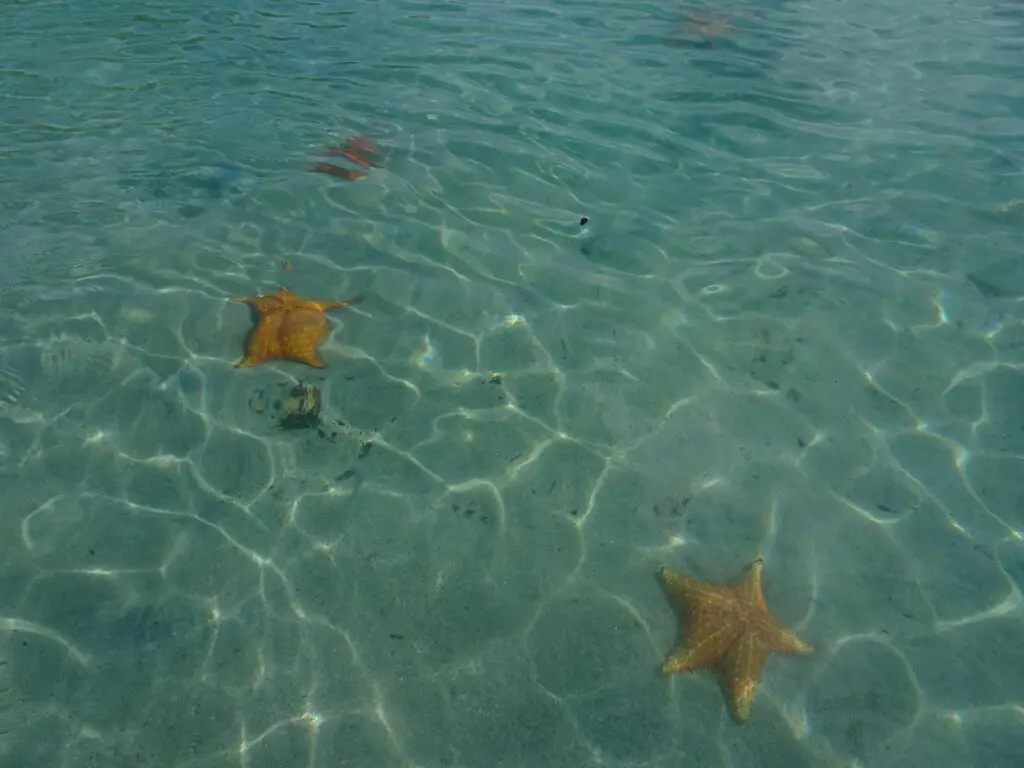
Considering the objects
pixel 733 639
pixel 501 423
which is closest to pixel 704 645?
pixel 733 639

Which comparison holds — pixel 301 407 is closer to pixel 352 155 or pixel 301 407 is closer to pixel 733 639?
pixel 733 639

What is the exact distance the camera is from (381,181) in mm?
9562

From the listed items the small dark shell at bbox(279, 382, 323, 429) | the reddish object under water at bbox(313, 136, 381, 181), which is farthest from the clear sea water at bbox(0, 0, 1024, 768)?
the reddish object under water at bbox(313, 136, 381, 181)

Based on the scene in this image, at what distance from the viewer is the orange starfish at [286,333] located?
22.5ft

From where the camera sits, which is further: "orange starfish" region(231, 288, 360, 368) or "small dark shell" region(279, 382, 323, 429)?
"orange starfish" region(231, 288, 360, 368)

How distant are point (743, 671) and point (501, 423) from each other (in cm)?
290

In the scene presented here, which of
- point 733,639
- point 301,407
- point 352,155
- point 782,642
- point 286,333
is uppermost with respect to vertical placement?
point 352,155

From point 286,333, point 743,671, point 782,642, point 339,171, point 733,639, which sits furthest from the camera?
point 339,171

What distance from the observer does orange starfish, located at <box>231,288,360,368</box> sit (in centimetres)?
686

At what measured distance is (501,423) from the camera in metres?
6.76

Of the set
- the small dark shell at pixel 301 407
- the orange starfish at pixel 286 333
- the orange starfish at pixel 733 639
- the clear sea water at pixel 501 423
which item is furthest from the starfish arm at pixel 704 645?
the orange starfish at pixel 286 333

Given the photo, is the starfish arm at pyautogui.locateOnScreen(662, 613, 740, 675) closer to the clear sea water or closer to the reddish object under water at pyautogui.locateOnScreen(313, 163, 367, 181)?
the clear sea water

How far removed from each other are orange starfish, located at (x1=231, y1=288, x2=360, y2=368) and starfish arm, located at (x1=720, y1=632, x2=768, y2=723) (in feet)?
14.3

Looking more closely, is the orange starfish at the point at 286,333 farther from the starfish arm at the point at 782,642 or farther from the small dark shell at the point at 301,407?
the starfish arm at the point at 782,642
